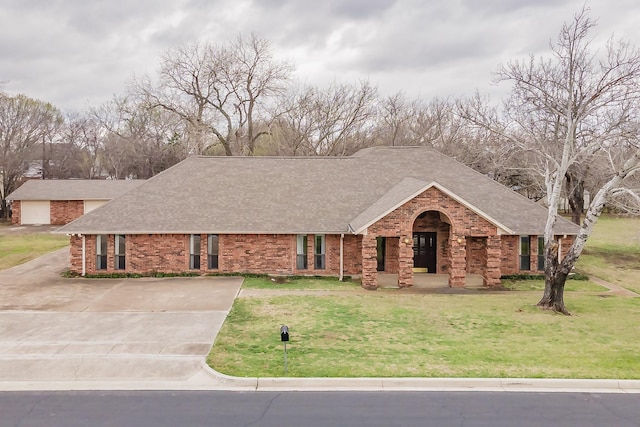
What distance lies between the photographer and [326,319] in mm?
14781

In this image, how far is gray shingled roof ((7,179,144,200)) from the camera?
42.8 meters

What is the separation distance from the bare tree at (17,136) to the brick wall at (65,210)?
28.3 ft

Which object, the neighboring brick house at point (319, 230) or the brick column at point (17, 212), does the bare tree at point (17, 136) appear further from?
the neighboring brick house at point (319, 230)

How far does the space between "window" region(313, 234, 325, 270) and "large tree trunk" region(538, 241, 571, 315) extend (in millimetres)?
9351

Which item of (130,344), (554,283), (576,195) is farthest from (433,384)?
(576,195)

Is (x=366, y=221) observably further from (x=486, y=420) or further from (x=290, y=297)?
(x=486, y=420)

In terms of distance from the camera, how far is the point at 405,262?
65.1 feet

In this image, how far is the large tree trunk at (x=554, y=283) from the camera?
1614 cm

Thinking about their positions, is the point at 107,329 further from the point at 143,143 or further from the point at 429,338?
the point at 143,143

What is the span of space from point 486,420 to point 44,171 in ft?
217

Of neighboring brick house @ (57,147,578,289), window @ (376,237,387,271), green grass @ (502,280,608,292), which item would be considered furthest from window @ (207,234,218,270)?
green grass @ (502,280,608,292)

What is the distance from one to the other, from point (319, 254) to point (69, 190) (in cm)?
3150

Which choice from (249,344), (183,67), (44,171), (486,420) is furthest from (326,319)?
(44,171)

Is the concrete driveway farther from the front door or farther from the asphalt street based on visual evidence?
the front door
